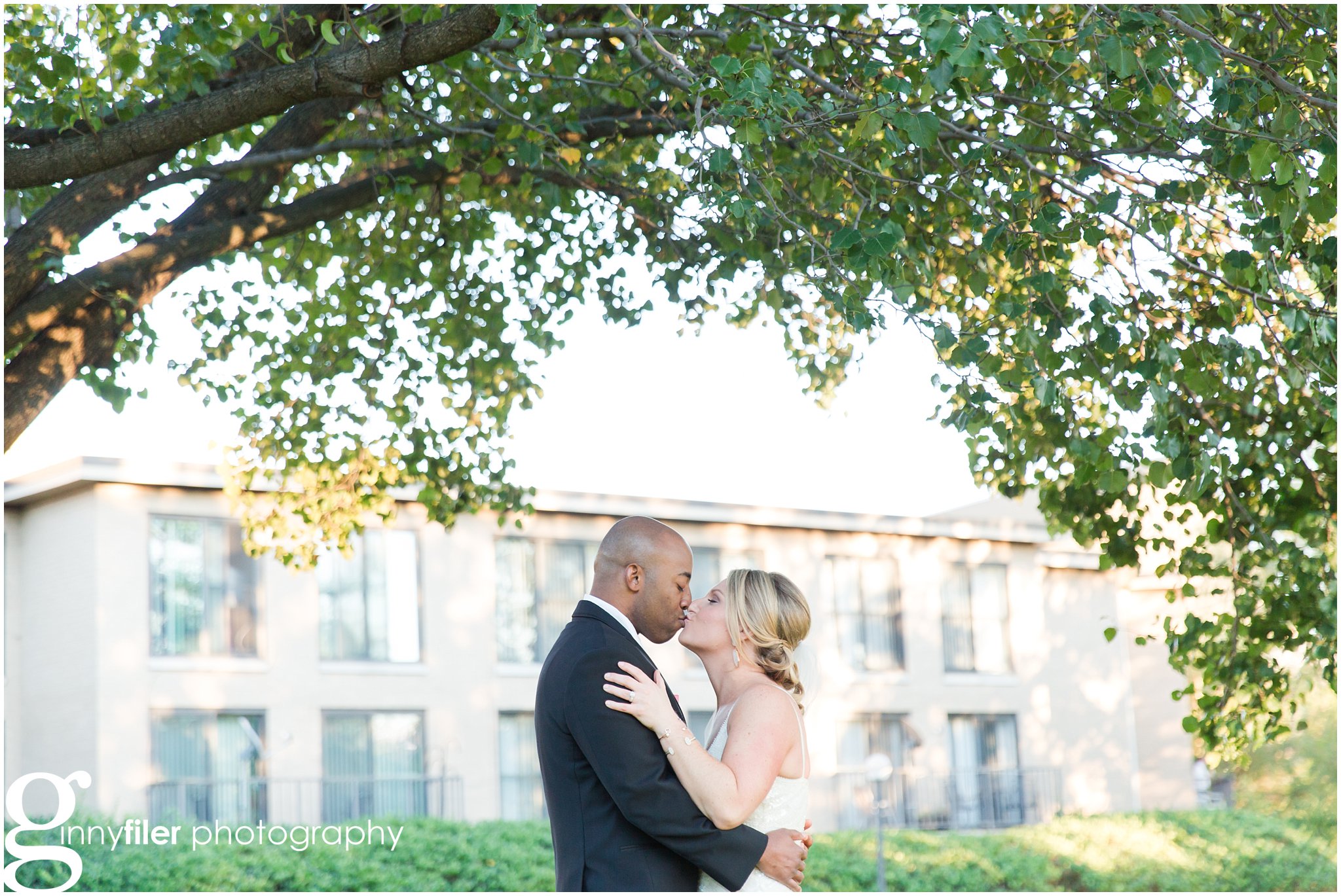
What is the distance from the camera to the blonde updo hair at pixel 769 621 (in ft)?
16.9

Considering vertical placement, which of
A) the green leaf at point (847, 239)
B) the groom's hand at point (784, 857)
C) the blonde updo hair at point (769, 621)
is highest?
the green leaf at point (847, 239)

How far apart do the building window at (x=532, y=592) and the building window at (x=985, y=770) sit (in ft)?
34.2

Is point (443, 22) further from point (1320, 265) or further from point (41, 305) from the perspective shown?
point (1320, 265)

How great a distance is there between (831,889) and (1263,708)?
597 inches

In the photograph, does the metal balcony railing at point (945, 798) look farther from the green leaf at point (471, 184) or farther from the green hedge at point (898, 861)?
the green leaf at point (471, 184)

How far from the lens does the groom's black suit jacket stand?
4.50 metres

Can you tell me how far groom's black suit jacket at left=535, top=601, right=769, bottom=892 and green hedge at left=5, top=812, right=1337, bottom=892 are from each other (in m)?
13.8

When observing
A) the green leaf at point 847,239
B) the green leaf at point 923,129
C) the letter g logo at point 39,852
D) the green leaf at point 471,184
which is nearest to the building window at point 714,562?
the letter g logo at point 39,852

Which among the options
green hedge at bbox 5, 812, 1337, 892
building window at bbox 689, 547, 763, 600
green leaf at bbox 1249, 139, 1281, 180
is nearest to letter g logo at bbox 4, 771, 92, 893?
green hedge at bbox 5, 812, 1337, 892

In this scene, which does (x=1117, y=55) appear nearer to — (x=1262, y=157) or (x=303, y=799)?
(x=1262, y=157)

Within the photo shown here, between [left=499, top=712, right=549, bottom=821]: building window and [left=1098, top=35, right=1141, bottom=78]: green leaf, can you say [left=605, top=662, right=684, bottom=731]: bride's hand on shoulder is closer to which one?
[left=1098, top=35, right=1141, bottom=78]: green leaf

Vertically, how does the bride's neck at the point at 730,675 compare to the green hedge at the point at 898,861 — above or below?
above

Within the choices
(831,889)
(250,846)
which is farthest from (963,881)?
(250,846)

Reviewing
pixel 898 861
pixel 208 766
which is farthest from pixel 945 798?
pixel 208 766
